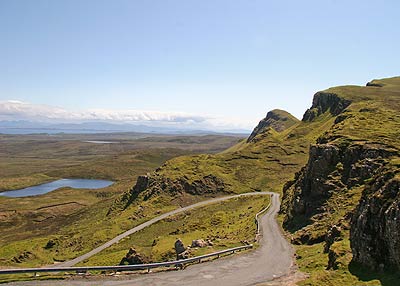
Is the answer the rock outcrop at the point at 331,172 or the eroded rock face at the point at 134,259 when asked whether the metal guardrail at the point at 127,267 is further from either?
the eroded rock face at the point at 134,259

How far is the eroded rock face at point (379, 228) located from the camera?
28.1 meters

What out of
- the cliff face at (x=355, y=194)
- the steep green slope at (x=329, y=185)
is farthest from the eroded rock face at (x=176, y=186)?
the cliff face at (x=355, y=194)

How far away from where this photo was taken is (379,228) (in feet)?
99.2

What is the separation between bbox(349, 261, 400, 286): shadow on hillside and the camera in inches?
1050

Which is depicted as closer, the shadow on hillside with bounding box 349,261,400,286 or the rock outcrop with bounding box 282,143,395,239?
the shadow on hillside with bounding box 349,261,400,286

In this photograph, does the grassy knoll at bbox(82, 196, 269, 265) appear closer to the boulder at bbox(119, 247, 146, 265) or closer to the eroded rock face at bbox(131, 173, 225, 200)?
the boulder at bbox(119, 247, 146, 265)

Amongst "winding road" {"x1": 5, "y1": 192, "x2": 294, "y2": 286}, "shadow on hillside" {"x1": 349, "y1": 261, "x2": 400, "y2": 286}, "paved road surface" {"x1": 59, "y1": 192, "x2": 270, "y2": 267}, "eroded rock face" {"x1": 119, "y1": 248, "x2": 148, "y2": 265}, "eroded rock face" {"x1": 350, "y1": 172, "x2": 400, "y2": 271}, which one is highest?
"eroded rock face" {"x1": 350, "y1": 172, "x2": 400, "y2": 271}

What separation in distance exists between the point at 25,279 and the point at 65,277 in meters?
2.98

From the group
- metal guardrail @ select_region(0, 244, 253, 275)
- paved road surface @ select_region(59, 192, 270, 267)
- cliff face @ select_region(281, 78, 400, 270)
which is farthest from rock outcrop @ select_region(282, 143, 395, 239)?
paved road surface @ select_region(59, 192, 270, 267)

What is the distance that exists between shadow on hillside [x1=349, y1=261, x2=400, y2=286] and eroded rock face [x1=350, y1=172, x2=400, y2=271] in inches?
18.6

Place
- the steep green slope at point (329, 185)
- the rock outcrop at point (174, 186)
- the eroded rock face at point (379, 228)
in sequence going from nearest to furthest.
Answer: the eroded rock face at point (379, 228)
the steep green slope at point (329, 185)
the rock outcrop at point (174, 186)

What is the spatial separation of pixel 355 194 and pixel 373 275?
1116 inches

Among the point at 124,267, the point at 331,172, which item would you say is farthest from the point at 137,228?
the point at 124,267

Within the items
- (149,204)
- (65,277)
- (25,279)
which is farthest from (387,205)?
(149,204)
